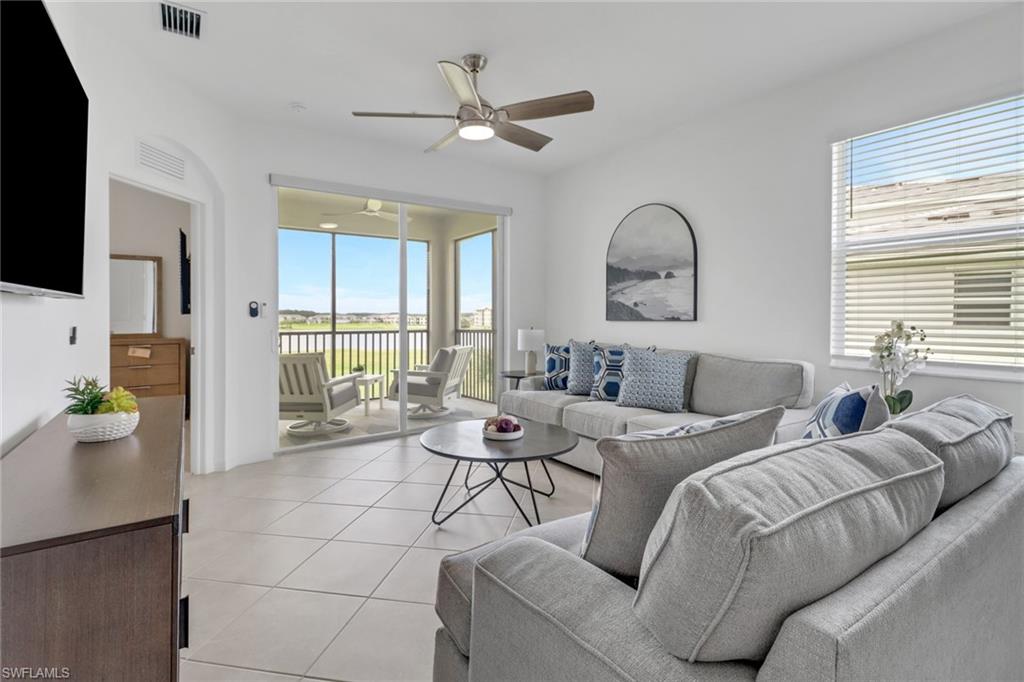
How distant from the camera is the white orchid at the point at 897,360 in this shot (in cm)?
263

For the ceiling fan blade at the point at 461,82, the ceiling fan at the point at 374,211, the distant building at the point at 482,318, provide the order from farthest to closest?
the distant building at the point at 482,318, the ceiling fan at the point at 374,211, the ceiling fan blade at the point at 461,82

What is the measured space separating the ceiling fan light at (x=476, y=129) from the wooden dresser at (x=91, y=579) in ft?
7.90

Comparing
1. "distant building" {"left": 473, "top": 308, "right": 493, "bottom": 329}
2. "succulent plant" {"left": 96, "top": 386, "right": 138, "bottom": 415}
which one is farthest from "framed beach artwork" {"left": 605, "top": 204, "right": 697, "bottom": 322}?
"succulent plant" {"left": 96, "top": 386, "right": 138, "bottom": 415}

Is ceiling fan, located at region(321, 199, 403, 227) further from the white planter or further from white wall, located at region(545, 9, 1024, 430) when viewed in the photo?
the white planter

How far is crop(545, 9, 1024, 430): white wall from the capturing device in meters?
2.66

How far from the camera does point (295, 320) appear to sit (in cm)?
430

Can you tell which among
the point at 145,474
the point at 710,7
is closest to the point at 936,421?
the point at 145,474

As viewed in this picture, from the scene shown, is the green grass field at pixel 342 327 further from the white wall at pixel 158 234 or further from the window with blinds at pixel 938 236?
the window with blinds at pixel 938 236

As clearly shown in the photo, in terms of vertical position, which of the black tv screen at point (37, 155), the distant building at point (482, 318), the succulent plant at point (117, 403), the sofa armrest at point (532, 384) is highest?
the black tv screen at point (37, 155)

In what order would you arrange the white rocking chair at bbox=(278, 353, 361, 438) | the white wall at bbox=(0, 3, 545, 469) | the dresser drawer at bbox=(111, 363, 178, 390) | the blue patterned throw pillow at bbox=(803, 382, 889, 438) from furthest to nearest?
1. the dresser drawer at bbox=(111, 363, 178, 390)
2. the white rocking chair at bbox=(278, 353, 361, 438)
3. the white wall at bbox=(0, 3, 545, 469)
4. the blue patterned throw pillow at bbox=(803, 382, 889, 438)

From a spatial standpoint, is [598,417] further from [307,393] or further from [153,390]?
[153,390]

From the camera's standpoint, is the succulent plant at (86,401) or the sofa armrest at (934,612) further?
the succulent plant at (86,401)

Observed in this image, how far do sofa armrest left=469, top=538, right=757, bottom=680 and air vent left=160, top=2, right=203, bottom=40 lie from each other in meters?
3.03

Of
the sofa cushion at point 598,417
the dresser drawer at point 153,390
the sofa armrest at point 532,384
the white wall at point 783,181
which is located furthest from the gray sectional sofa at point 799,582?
the dresser drawer at point 153,390
